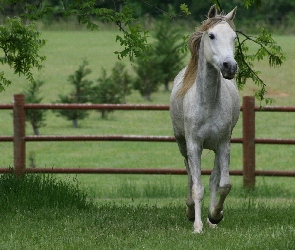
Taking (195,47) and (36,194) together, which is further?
(36,194)

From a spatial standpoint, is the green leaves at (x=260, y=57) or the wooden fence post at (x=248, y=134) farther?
the wooden fence post at (x=248, y=134)

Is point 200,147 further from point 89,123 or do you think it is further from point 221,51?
point 89,123

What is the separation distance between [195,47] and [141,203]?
3.70 metres

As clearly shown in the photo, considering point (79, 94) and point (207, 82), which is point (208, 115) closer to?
point (207, 82)

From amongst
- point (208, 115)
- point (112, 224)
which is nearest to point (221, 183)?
point (208, 115)

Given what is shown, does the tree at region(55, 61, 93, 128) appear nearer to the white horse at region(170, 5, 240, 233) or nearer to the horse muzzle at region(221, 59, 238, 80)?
the white horse at region(170, 5, 240, 233)

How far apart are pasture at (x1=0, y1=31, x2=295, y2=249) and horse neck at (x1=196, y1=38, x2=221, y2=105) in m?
1.23

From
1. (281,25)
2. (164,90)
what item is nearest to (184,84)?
(164,90)

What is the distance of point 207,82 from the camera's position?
28.8ft

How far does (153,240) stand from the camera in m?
8.01

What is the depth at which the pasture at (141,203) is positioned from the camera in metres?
8.00

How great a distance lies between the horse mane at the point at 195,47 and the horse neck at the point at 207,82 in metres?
0.17

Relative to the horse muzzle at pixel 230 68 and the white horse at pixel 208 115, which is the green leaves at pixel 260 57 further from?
the horse muzzle at pixel 230 68

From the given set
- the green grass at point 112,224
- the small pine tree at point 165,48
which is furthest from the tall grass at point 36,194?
the small pine tree at point 165,48
